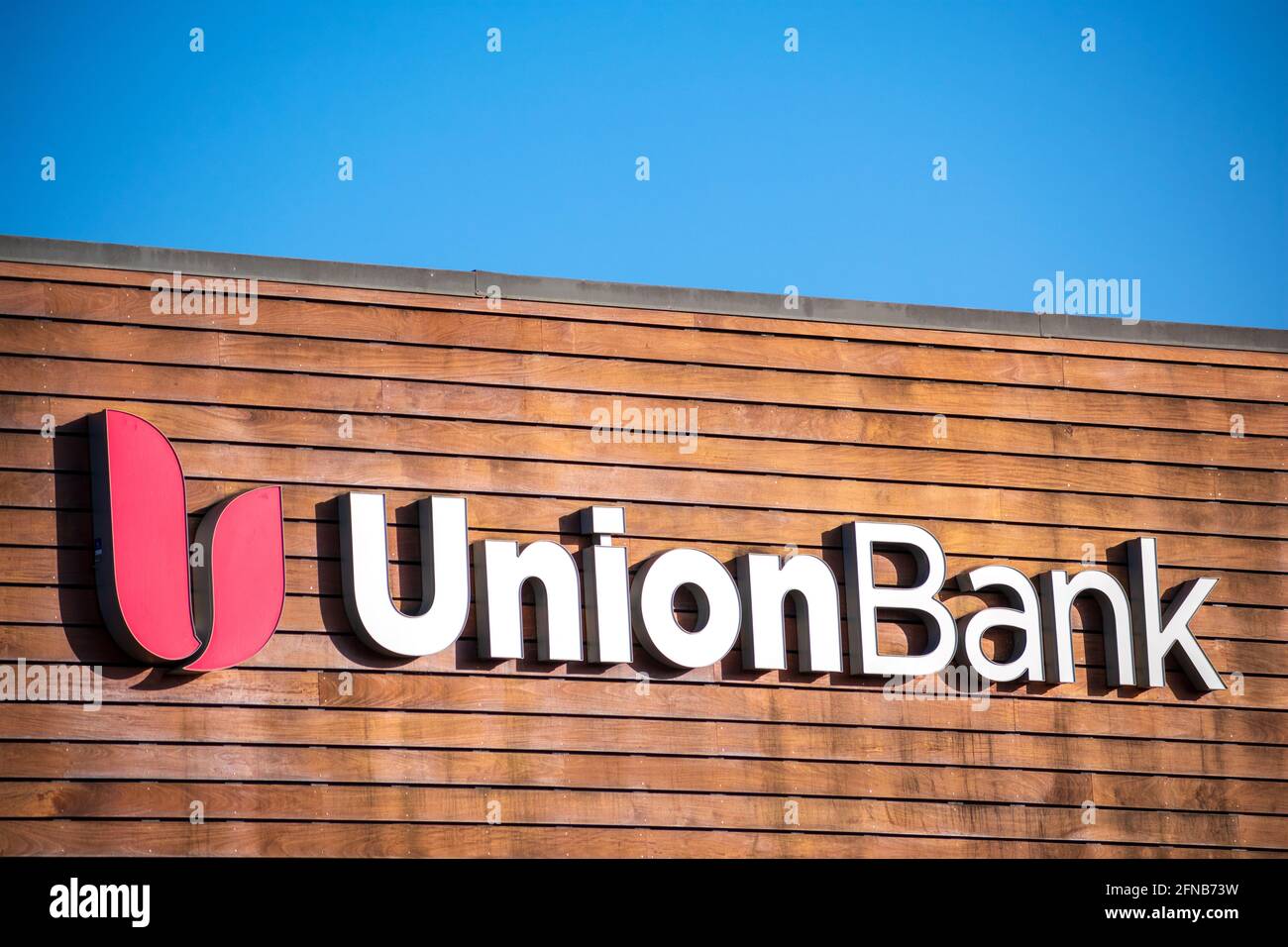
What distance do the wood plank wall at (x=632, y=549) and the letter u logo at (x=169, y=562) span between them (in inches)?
7.0

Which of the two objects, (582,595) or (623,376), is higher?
(623,376)

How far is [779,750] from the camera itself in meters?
9.58

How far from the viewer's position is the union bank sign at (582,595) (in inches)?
338

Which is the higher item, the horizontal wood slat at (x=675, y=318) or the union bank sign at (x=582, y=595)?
the horizontal wood slat at (x=675, y=318)

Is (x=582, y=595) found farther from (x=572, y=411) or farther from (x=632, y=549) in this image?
(x=572, y=411)

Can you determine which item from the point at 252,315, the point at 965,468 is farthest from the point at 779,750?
the point at 252,315

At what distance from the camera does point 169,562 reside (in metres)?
8.60

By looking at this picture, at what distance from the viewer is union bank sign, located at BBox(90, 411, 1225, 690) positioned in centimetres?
859

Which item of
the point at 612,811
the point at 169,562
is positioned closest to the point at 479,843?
the point at 612,811

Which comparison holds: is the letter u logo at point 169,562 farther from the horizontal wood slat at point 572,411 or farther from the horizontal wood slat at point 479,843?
the horizontal wood slat at point 479,843

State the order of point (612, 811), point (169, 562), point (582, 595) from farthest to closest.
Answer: point (582, 595)
point (612, 811)
point (169, 562)

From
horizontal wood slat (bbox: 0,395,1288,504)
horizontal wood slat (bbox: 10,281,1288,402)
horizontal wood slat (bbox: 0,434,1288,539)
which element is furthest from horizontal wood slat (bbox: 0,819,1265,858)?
horizontal wood slat (bbox: 10,281,1288,402)

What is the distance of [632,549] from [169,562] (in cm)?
254

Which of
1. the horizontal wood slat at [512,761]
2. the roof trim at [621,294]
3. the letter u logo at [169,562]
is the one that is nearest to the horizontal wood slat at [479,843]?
the horizontal wood slat at [512,761]
